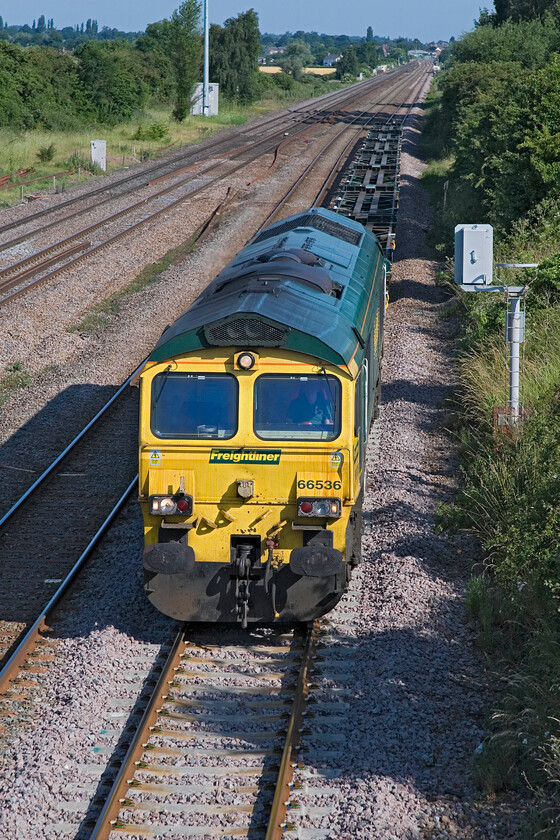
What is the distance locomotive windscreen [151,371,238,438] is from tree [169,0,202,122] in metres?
48.1

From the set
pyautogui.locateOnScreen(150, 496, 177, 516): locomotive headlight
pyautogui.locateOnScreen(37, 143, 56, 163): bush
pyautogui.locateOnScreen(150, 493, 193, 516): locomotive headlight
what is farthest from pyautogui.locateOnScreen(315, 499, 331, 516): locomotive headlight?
pyautogui.locateOnScreen(37, 143, 56, 163): bush

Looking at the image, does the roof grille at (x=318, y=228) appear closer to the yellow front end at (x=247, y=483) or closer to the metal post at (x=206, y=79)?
the yellow front end at (x=247, y=483)

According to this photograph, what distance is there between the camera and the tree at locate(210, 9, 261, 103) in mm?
68125

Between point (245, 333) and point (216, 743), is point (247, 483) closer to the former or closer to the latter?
point (245, 333)

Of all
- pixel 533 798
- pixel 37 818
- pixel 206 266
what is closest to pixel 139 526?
pixel 37 818

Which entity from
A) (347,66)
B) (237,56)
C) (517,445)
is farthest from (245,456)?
(347,66)

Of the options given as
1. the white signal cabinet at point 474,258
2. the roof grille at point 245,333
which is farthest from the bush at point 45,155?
the roof grille at point 245,333

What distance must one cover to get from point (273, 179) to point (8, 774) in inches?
1205

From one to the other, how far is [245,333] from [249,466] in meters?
1.10

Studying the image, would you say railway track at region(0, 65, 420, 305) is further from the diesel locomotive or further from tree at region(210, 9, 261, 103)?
tree at region(210, 9, 261, 103)

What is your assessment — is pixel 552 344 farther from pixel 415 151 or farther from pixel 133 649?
pixel 415 151

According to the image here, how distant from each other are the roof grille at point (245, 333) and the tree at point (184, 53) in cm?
4804

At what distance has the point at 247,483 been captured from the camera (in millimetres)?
7879

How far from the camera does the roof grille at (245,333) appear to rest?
7.90 m
